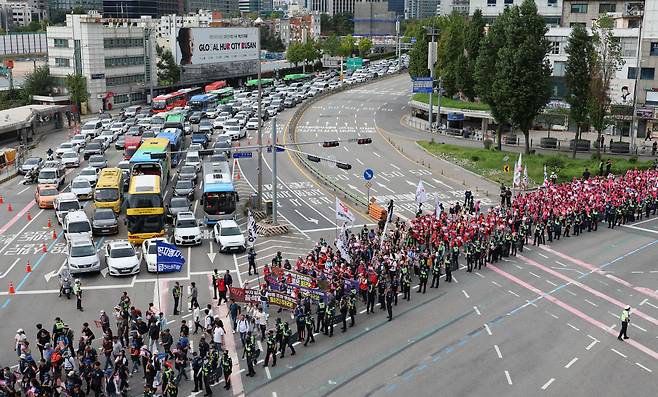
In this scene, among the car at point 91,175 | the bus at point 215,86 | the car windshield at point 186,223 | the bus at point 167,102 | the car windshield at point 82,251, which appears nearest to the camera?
the car windshield at point 82,251

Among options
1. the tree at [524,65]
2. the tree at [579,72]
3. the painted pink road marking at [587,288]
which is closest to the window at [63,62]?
the tree at [524,65]

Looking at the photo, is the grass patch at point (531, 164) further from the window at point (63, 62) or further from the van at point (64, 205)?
the window at point (63, 62)

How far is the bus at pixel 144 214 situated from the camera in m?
41.4

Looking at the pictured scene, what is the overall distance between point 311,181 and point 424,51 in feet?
163

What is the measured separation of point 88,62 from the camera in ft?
317

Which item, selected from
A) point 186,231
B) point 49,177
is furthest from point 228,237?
point 49,177

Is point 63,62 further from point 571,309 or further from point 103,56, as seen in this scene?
point 571,309

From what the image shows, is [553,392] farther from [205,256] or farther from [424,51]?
[424,51]

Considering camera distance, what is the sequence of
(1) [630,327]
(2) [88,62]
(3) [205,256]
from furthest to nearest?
1. (2) [88,62]
2. (3) [205,256]
3. (1) [630,327]

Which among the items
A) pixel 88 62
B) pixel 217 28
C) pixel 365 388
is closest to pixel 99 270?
pixel 365 388

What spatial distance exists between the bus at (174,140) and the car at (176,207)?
54.1 feet

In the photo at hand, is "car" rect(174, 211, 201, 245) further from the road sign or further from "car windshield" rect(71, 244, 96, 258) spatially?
the road sign

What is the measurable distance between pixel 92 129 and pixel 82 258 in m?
45.5

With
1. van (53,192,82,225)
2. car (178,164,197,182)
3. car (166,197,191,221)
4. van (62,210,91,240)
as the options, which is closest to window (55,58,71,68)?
car (178,164,197,182)
